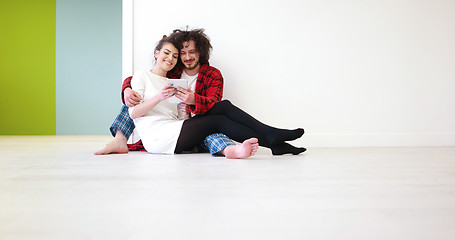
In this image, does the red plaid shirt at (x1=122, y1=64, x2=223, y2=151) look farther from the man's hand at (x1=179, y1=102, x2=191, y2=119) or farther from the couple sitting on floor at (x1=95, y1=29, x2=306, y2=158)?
the man's hand at (x1=179, y1=102, x2=191, y2=119)

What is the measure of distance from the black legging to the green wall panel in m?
3.54

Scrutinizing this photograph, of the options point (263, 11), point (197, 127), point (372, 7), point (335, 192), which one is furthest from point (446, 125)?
point (335, 192)

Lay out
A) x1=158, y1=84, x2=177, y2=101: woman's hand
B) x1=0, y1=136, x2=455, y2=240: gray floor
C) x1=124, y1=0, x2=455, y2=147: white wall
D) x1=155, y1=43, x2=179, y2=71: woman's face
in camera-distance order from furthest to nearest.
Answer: x1=124, y1=0, x2=455, y2=147: white wall, x1=155, y1=43, x2=179, y2=71: woman's face, x1=158, y1=84, x2=177, y2=101: woman's hand, x1=0, y1=136, x2=455, y2=240: gray floor

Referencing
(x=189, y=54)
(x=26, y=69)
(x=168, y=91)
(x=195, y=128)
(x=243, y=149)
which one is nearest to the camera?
(x=243, y=149)

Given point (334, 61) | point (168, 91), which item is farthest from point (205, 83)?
point (334, 61)

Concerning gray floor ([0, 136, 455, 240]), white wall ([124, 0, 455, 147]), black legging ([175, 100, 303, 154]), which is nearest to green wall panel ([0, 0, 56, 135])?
white wall ([124, 0, 455, 147])

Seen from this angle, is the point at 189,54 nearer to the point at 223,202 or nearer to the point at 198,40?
the point at 198,40

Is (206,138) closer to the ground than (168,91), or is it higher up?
closer to the ground

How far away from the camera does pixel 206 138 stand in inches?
90.1

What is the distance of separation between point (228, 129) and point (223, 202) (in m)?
1.25

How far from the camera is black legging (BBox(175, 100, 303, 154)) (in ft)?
7.23

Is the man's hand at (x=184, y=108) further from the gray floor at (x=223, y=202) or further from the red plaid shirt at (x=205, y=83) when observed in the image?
the gray floor at (x=223, y=202)

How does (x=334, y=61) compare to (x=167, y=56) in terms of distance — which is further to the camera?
(x=334, y=61)

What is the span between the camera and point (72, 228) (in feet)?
2.51
